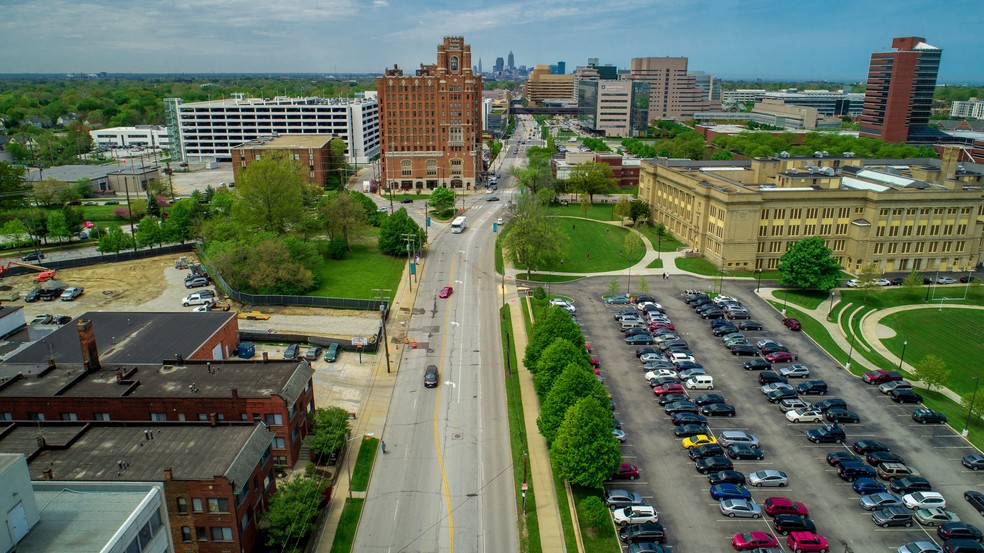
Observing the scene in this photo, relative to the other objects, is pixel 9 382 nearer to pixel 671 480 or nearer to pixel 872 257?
pixel 671 480

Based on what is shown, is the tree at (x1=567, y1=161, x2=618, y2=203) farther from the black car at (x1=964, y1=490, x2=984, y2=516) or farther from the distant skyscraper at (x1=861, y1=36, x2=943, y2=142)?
the distant skyscraper at (x1=861, y1=36, x2=943, y2=142)

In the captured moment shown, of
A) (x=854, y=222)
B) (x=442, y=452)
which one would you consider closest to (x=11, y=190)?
(x=442, y=452)

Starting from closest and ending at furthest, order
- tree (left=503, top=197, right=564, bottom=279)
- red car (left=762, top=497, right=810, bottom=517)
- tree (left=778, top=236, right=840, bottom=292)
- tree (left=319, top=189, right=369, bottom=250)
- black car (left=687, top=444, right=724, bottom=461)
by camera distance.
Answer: red car (left=762, top=497, right=810, bottom=517)
black car (left=687, top=444, right=724, bottom=461)
tree (left=778, top=236, right=840, bottom=292)
tree (left=503, top=197, right=564, bottom=279)
tree (left=319, top=189, right=369, bottom=250)

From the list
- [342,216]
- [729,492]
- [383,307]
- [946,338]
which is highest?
[342,216]

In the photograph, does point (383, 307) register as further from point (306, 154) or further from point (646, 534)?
point (306, 154)

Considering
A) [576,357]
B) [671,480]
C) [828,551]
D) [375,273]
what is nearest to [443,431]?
[576,357]

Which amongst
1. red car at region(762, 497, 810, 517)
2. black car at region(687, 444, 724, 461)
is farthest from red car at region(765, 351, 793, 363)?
red car at region(762, 497, 810, 517)
